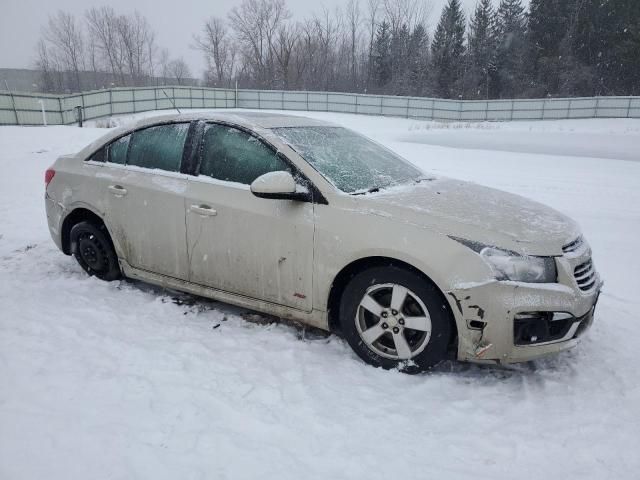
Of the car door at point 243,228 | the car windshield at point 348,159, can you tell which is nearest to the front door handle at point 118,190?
the car door at point 243,228

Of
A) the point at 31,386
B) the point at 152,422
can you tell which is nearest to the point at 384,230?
the point at 152,422

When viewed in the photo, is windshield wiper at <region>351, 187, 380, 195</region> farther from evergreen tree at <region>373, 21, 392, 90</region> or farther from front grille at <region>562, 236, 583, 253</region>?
evergreen tree at <region>373, 21, 392, 90</region>

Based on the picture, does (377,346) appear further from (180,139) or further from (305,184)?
(180,139)

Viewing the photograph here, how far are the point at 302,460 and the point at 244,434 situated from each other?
360 mm

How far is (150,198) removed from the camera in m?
3.81

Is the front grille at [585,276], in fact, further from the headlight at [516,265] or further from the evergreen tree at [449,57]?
the evergreen tree at [449,57]

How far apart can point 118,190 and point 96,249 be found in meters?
0.69

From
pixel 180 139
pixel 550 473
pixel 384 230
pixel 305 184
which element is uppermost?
pixel 180 139

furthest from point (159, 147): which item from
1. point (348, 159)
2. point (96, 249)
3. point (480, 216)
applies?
point (480, 216)

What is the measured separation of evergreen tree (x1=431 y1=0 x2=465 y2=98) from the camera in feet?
174

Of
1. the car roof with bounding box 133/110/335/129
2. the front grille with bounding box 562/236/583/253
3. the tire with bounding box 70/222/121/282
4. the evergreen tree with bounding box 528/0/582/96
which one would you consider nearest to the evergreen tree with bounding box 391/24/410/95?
the evergreen tree with bounding box 528/0/582/96

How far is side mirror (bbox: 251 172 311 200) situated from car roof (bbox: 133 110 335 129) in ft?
2.15

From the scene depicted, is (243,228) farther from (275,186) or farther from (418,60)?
(418,60)

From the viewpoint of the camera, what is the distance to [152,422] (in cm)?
248
